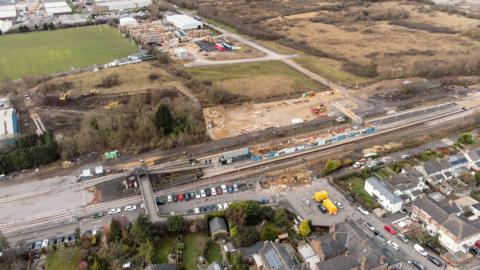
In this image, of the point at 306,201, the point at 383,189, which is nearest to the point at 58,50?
the point at 306,201

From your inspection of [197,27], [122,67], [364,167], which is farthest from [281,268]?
[197,27]

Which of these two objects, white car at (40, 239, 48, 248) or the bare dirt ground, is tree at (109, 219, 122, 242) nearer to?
white car at (40, 239, 48, 248)

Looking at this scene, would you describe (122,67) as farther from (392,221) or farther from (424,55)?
(424,55)

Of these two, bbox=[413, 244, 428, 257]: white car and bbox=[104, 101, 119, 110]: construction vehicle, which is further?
bbox=[104, 101, 119, 110]: construction vehicle

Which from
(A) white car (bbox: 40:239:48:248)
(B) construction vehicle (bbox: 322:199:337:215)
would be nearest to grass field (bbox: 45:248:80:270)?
(A) white car (bbox: 40:239:48:248)

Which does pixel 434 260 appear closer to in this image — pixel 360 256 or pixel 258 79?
pixel 360 256

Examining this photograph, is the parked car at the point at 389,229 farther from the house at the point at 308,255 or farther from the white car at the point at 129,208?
the white car at the point at 129,208
